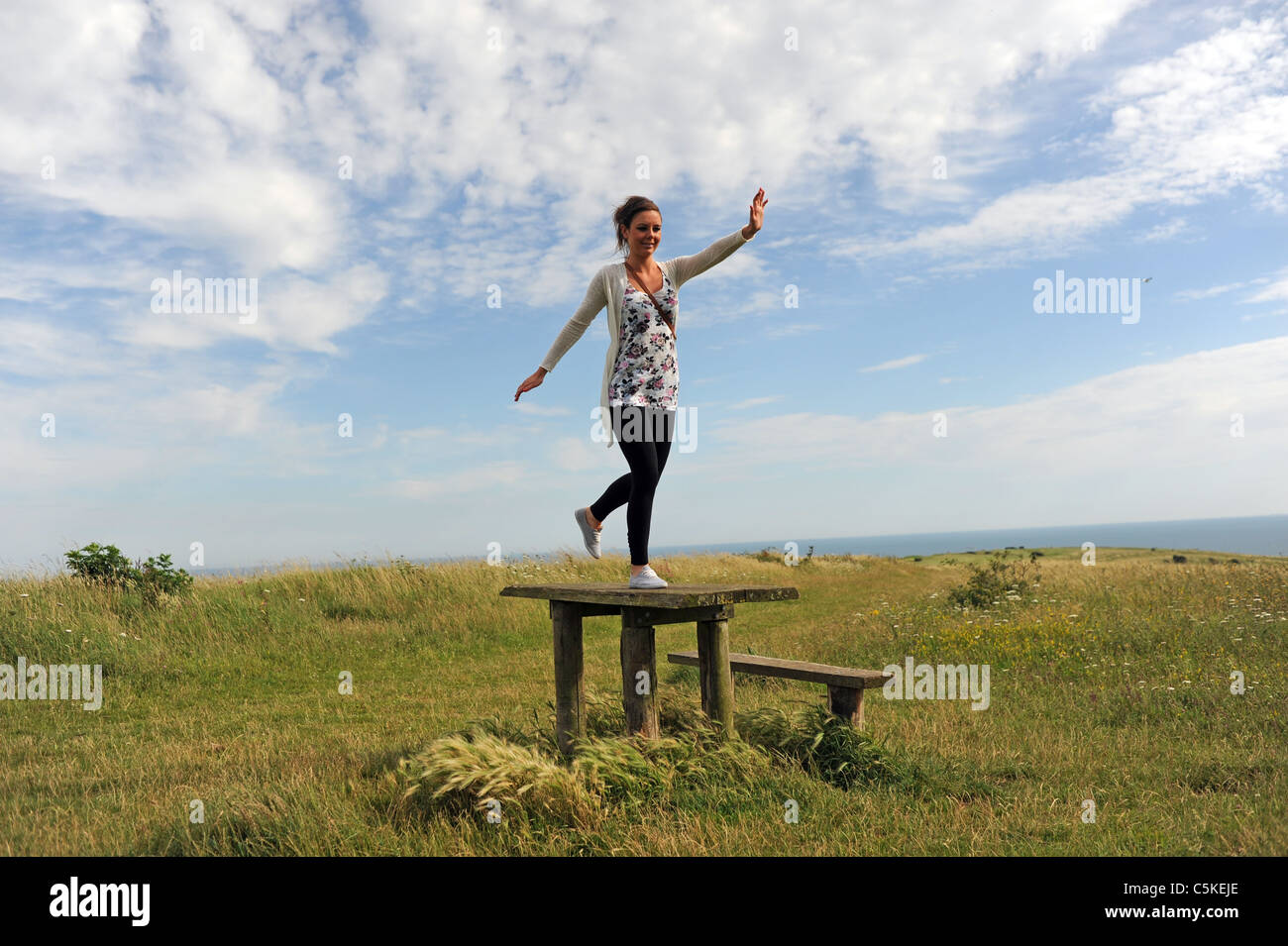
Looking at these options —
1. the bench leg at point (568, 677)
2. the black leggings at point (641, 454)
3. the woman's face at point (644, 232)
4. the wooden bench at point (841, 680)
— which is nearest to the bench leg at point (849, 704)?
the wooden bench at point (841, 680)

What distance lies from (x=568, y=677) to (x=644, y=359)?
7.49 ft

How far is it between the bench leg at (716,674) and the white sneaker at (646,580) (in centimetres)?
57

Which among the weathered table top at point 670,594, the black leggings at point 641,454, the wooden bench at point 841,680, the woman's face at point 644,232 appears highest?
the woman's face at point 644,232

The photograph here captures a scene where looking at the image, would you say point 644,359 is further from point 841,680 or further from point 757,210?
point 841,680

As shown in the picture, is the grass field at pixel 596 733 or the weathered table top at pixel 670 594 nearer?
the grass field at pixel 596 733

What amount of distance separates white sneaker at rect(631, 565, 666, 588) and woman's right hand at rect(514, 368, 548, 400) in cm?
142

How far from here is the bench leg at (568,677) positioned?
230 inches

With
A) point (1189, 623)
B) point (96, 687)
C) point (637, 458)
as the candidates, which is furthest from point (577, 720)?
point (1189, 623)

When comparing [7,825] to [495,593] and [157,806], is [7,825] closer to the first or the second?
[157,806]

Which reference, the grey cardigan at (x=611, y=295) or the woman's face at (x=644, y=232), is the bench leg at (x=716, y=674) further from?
the woman's face at (x=644, y=232)

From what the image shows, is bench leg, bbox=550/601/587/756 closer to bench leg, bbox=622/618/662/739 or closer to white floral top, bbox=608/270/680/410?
bench leg, bbox=622/618/662/739

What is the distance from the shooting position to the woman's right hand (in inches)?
221
